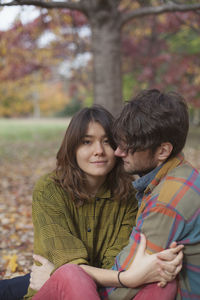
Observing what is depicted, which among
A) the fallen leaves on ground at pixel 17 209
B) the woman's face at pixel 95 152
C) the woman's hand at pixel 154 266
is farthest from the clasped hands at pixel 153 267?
the fallen leaves on ground at pixel 17 209

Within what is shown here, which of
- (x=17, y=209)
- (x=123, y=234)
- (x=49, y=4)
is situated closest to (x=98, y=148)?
(x=123, y=234)

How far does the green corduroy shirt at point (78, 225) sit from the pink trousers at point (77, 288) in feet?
0.40

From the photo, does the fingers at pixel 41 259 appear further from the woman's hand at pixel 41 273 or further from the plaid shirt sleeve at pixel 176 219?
the plaid shirt sleeve at pixel 176 219

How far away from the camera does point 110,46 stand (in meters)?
4.38

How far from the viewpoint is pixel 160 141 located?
71.4 inches

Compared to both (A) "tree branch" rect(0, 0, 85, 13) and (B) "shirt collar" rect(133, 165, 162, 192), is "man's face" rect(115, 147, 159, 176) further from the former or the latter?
(A) "tree branch" rect(0, 0, 85, 13)

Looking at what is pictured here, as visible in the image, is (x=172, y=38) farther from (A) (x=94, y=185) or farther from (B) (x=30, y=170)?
(A) (x=94, y=185)

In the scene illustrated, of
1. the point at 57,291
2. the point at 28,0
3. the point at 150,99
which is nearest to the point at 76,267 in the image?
the point at 57,291

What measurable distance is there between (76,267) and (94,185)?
2.24 ft

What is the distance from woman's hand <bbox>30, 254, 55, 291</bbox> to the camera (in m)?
1.99

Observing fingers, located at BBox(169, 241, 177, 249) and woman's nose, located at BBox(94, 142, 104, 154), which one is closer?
fingers, located at BBox(169, 241, 177, 249)

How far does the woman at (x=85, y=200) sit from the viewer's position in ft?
6.59

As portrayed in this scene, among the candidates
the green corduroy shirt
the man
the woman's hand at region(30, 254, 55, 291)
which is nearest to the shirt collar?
the man

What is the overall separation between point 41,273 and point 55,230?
0.88 feet
